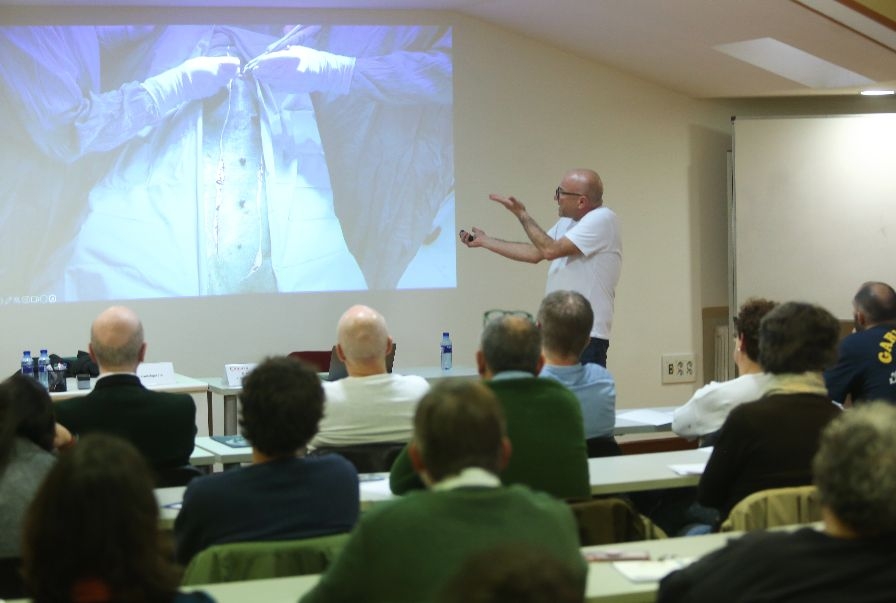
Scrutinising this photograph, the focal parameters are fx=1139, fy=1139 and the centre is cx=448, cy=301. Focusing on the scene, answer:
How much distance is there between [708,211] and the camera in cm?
777

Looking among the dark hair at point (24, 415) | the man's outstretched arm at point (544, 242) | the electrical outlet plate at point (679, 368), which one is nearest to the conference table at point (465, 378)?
the man's outstretched arm at point (544, 242)

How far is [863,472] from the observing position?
1.69 metres

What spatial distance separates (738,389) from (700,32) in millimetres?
3318

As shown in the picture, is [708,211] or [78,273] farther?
[708,211]

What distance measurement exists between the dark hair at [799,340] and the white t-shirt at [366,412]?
103 cm

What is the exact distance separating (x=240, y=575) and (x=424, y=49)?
208 inches

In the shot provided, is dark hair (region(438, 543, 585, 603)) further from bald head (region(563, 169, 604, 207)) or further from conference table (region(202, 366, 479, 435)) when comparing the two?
bald head (region(563, 169, 604, 207))

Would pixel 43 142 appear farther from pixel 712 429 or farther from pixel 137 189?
pixel 712 429

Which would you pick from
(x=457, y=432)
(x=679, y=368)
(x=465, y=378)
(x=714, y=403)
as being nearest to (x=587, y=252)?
(x=465, y=378)

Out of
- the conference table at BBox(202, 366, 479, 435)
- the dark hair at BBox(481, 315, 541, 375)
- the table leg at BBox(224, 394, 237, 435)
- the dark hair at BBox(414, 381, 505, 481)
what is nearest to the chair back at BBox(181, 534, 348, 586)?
the dark hair at BBox(414, 381, 505, 481)

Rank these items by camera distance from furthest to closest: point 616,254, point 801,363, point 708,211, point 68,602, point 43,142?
1. point 708,211
2. point 43,142
3. point 616,254
4. point 801,363
5. point 68,602

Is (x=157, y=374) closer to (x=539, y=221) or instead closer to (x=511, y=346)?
(x=539, y=221)

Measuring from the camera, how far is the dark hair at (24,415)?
8.68 ft

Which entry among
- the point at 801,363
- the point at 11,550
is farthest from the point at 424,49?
the point at 11,550
